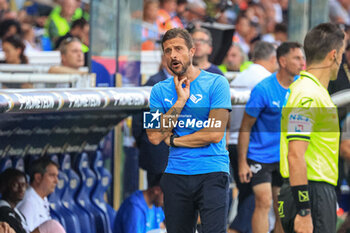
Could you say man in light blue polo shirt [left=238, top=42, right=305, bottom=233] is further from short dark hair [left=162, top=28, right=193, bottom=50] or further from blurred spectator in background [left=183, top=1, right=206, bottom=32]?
blurred spectator in background [left=183, top=1, right=206, bottom=32]

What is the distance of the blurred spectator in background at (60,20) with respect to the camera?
44.7 feet

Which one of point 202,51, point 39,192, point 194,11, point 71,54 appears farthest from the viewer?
point 194,11

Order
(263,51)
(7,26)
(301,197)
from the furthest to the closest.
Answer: (7,26), (263,51), (301,197)

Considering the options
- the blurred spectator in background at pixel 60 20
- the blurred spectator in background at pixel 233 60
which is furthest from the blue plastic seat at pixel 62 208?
the blurred spectator in background at pixel 60 20

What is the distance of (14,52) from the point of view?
10.5 metres

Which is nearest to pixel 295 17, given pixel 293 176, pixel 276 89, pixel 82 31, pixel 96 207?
pixel 82 31

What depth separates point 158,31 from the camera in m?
11.7

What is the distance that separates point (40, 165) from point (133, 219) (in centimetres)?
97

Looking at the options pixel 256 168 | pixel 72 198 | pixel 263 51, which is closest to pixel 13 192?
pixel 72 198

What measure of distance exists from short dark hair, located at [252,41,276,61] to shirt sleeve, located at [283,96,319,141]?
11.0ft

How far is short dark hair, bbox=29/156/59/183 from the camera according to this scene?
693 cm

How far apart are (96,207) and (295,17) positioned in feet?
16.1

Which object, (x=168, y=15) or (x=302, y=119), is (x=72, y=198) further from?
(x=168, y=15)

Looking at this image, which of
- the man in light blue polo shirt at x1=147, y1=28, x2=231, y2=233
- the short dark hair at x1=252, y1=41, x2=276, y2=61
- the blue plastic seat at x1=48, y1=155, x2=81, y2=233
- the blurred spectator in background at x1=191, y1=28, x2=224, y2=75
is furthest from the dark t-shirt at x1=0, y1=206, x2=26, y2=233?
the short dark hair at x1=252, y1=41, x2=276, y2=61
